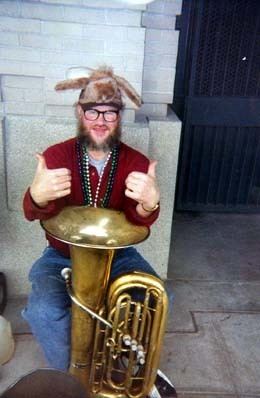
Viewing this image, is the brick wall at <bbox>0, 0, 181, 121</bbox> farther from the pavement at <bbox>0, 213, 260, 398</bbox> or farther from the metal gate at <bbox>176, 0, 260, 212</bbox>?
the pavement at <bbox>0, 213, 260, 398</bbox>

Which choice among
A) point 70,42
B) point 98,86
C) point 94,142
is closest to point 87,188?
point 94,142

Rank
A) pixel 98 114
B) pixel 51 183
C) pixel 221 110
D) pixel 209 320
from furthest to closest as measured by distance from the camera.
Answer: pixel 221 110
pixel 209 320
pixel 98 114
pixel 51 183

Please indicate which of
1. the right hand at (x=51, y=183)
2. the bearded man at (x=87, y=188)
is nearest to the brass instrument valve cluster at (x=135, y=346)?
the bearded man at (x=87, y=188)

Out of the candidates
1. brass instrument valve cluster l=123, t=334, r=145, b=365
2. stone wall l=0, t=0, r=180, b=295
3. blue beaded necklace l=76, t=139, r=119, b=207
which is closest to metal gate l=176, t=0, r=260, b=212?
stone wall l=0, t=0, r=180, b=295

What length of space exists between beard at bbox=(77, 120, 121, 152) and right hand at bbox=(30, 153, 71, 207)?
1.13 ft

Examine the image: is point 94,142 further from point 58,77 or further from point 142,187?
point 58,77

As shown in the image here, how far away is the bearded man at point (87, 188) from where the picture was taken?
186 cm

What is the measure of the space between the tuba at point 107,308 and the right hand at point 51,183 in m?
0.09

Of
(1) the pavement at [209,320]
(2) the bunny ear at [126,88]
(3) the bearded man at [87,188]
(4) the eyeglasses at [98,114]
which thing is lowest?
(1) the pavement at [209,320]

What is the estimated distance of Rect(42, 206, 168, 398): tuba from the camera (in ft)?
5.49

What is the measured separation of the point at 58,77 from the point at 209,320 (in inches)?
73.3

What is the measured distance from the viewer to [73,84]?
205 cm

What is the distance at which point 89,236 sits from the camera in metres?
1.65

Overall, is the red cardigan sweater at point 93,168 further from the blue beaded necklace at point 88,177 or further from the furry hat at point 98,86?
the furry hat at point 98,86
